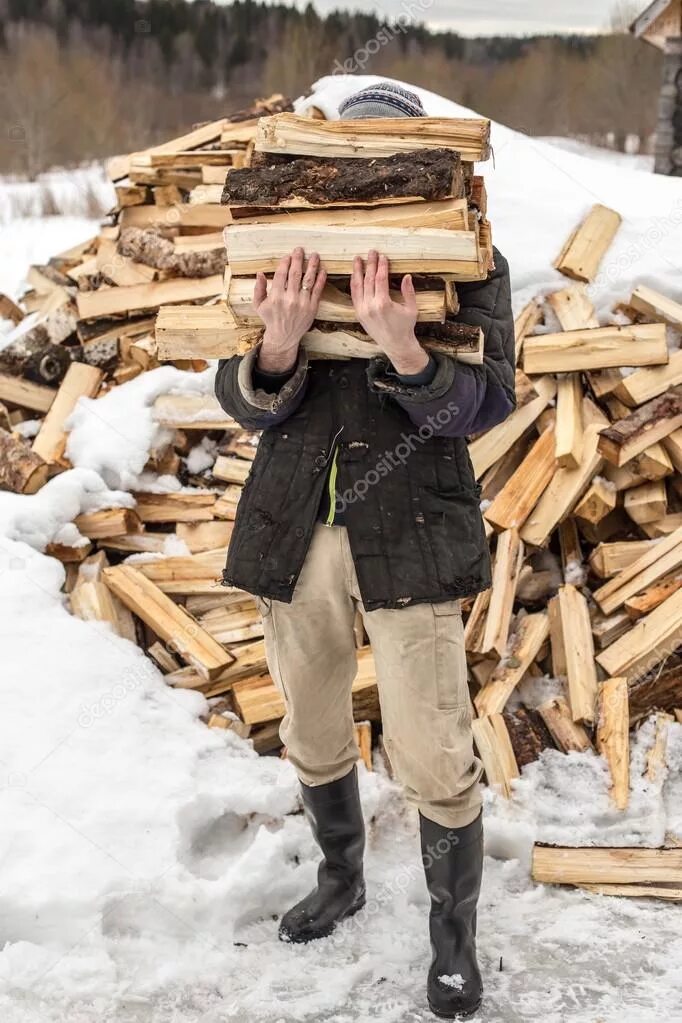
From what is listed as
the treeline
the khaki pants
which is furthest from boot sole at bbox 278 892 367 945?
the treeline

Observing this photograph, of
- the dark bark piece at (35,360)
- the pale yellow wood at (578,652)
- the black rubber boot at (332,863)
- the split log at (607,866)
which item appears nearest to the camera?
the black rubber boot at (332,863)

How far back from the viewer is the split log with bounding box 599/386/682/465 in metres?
4.16

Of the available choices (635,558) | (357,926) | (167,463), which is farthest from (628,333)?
(357,926)

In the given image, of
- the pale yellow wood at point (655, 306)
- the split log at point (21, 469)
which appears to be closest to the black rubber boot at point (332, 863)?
the split log at point (21, 469)

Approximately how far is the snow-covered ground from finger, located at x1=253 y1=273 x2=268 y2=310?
6.05 ft

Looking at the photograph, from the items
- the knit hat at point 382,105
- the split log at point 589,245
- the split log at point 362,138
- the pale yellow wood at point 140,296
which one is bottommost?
the pale yellow wood at point 140,296

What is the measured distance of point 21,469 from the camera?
14.7 feet

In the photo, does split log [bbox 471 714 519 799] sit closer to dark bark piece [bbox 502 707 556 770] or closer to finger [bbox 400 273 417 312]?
dark bark piece [bbox 502 707 556 770]

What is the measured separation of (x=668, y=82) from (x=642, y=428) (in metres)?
8.76

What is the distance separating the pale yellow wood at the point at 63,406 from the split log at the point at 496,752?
99.6 inches

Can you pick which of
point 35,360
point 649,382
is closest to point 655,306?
point 649,382

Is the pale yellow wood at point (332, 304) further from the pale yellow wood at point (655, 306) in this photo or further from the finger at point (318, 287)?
the pale yellow wood at point (655, 306)

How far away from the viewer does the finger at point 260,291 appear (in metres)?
2.19

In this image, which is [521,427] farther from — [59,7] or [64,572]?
[59,7]
